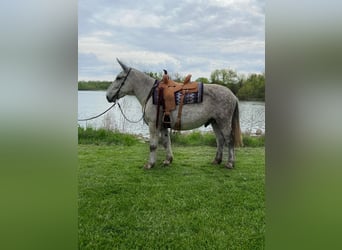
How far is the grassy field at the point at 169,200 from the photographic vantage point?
1716mm

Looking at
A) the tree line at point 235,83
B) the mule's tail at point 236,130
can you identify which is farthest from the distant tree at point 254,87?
the mule's tail at point 236,130

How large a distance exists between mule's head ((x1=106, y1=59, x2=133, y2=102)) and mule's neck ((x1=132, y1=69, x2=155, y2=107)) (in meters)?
0.05

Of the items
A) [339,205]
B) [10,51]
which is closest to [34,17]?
[10,51]

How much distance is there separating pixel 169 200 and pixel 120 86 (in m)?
0.82

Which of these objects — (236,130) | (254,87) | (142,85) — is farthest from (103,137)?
(254,87)

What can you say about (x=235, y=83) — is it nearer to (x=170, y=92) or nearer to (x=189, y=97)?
(x=189, y=97)

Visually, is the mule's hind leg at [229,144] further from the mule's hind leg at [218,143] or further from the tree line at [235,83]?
the tree line at [235,83]

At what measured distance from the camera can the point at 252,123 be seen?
1957 mm

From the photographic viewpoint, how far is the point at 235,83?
6.38 ft

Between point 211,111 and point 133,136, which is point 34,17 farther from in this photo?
point 211,111

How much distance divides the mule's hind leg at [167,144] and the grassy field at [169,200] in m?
0.04

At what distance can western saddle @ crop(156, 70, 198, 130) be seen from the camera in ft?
6.74

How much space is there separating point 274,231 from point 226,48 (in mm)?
1186

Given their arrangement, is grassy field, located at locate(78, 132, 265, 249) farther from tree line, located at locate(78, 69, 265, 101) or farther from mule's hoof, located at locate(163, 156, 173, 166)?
tree line, located at locate(78, 69, 265, 101)
